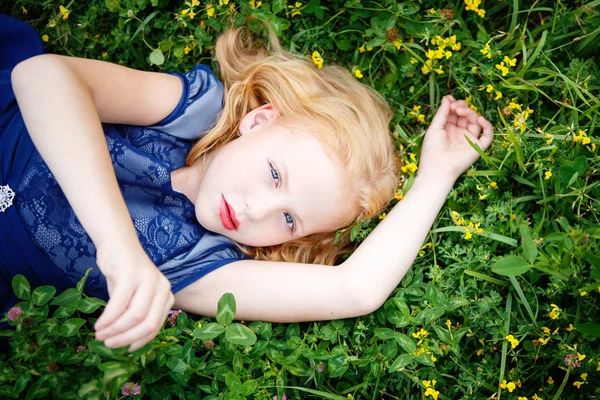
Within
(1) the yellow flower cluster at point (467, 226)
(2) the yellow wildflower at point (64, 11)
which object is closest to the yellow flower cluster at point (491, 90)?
(1) the yellow flower cluster at point (467, 226)

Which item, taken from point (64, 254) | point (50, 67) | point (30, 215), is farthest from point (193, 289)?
point (50, 67)

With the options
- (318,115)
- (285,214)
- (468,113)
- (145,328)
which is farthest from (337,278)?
(468,113)

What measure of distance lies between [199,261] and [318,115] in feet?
3.05

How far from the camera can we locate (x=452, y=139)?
3045mm

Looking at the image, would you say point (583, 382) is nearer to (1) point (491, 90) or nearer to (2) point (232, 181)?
(1) point (491, 90)

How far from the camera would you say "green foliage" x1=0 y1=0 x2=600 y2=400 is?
236 centimetres

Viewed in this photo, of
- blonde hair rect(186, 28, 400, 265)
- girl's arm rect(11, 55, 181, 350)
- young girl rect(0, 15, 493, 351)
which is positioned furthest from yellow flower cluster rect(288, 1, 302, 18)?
girl's arm rect(11, 55, 181, 350)

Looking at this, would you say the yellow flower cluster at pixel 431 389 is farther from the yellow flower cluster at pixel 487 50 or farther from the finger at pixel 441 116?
the yellow flower cluster at pixel 487 50

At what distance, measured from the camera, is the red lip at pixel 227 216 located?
103 inches

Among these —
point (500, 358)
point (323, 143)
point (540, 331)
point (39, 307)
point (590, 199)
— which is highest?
point (323, 143)

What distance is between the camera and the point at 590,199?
279cm

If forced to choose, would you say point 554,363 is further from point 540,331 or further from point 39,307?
point 39,307

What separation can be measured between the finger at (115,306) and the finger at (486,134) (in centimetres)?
197

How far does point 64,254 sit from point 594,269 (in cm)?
230
